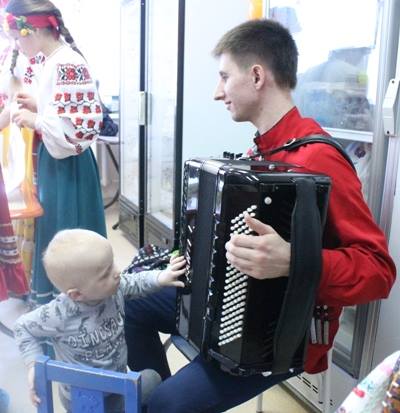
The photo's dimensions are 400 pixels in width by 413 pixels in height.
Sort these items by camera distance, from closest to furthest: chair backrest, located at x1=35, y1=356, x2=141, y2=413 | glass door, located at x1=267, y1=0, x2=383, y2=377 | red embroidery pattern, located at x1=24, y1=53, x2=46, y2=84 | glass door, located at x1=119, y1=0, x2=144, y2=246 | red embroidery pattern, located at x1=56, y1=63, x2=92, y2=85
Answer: chair backrest, located at x1=35, y1=356, x2=141, y2=413, glass door, located at x1=267, y1=0, x2=383, y2=377, red embroidery pattern, located at x1=56, y1=63, x2=92, y2=85, red embroidery pattern, located at x1=24, y1=53, x2=46, y2=84, glass door, located at x1=119, y1=0, x2=144, y2=246

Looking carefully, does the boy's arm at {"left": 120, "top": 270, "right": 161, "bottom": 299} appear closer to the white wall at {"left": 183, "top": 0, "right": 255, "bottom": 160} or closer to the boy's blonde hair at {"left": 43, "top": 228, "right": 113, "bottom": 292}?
the boy's blonde hair at {"left": 43, "top": 228, "right": 113, "bottom": 292}

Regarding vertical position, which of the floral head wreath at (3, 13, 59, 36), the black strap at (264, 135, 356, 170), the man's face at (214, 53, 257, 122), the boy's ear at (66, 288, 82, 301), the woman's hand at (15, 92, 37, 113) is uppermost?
the floral head wreath at (3, 13, 59, 36)

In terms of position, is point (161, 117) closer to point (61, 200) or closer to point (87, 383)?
point (61, 200)

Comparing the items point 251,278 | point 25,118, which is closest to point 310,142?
point 251,278

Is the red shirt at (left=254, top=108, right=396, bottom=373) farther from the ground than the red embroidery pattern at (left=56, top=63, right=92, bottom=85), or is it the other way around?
the red embroidery pattern at (left=56, top=63, right=92, bottom=85)

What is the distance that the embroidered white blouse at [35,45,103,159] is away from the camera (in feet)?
5.16

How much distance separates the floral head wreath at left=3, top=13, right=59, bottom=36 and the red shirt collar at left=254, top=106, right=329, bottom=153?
0.90 meters

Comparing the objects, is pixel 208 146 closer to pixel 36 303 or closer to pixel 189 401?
pixel 36 303

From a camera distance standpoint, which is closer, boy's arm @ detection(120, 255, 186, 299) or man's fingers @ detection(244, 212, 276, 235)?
man's fingers @ detection(244, 212, 276, 235)

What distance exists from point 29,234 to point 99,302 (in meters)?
0.79

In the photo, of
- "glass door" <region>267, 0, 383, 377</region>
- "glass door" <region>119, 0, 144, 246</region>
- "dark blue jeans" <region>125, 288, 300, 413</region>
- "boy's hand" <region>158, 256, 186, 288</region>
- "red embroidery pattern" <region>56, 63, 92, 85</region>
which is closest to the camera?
"dark blue jeans" <region>125, 288, 300, 413</region>

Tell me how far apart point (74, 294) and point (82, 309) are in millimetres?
58

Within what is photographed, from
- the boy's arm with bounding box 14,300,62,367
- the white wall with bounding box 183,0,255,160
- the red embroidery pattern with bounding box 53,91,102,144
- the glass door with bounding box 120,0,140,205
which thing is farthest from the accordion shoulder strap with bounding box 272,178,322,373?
the glass door with bounding box 120,0,140,205

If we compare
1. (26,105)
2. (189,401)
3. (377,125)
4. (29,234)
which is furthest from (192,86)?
(189,401)
